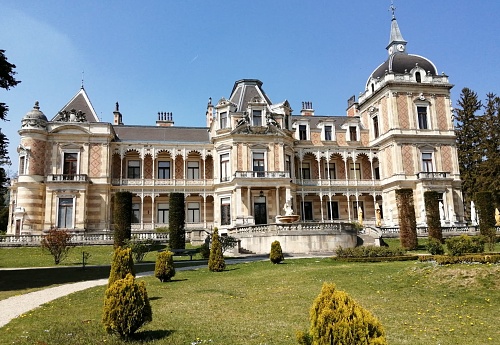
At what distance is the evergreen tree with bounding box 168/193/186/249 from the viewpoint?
88.7 feet

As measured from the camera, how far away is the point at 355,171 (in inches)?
1738

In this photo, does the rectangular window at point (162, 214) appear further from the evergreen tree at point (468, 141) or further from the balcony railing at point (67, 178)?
the evergreen tree at point (468, 141)

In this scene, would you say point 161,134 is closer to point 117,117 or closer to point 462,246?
point 117,117

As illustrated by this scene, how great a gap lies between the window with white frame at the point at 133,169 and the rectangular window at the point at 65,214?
671 cm

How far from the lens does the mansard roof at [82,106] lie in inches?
1554

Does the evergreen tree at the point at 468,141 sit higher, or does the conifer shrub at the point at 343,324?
the evergreen tree at the point at 468,141

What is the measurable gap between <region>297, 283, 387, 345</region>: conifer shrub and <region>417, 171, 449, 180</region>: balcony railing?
37.1 metres

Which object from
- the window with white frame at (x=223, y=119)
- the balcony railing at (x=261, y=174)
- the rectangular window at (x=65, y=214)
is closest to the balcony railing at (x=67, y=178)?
the rectangular window at (x=65, y=214)

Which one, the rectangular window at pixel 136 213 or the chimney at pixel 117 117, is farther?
the chimney at pixel 117 117

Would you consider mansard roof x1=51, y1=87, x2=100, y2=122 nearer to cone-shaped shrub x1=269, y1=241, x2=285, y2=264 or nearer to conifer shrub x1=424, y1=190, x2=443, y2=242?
cone-shaped shrub x1=269, y1=241, x2=285, y2=264

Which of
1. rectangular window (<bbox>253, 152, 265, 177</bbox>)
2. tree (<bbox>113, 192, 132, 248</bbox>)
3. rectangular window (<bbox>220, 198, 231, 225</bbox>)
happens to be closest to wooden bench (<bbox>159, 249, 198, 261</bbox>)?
tree (<bbox>113, 192, 132, 248</bbox>)

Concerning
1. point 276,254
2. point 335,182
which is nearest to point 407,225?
point 276,254

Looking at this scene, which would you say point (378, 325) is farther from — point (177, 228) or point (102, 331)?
point (177, 228)

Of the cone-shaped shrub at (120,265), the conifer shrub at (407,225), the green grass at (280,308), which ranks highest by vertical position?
the conifer shrub at (407,225)
